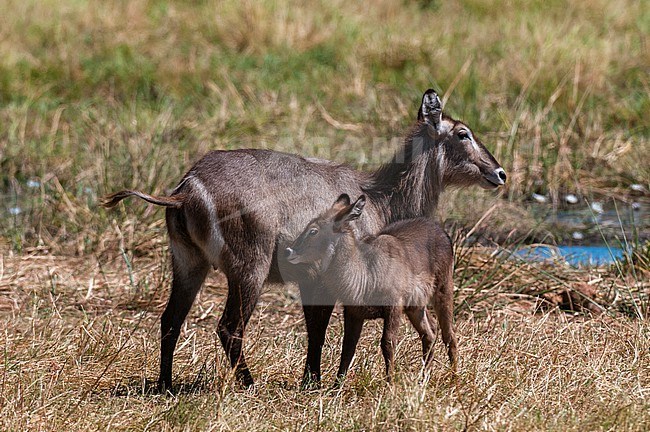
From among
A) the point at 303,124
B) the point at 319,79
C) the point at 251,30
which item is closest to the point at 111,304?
the point at 303,124

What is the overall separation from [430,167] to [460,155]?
156 millimetres

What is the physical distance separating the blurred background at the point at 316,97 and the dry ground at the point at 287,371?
2.94ft

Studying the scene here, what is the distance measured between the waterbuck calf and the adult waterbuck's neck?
1.95 ft

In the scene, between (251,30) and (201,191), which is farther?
(251,30)

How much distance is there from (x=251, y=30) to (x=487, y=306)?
6422 mm

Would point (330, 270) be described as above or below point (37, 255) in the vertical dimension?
above

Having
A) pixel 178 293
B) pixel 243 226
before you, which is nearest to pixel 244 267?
pixel 243 226

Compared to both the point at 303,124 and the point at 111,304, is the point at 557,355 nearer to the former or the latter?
the point at 111,304

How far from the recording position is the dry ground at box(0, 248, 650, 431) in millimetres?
4234

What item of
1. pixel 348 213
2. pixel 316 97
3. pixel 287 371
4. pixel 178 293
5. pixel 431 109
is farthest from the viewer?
pixel 316 97

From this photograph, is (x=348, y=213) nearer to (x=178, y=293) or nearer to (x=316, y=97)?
(x=178, y=293)

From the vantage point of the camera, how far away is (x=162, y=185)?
7.48 m

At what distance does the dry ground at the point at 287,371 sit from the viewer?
4.23m

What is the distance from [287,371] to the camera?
5.09m
